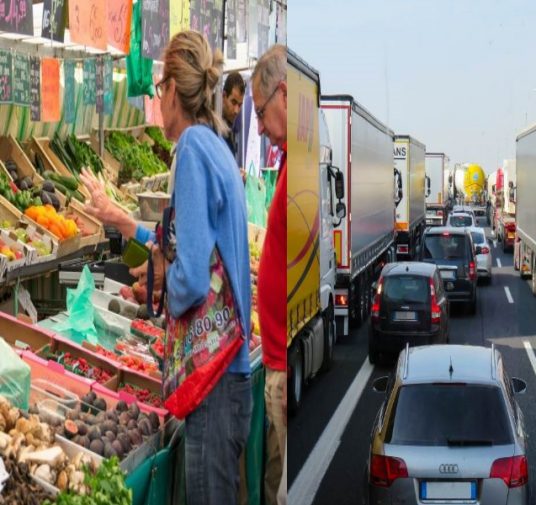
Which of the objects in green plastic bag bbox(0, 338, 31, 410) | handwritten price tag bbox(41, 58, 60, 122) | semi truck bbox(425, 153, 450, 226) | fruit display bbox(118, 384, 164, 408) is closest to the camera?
semi truck bbox(425, 153, 450, 226)

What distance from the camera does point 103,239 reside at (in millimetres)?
3635

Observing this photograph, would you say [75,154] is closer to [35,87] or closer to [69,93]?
[69,93]

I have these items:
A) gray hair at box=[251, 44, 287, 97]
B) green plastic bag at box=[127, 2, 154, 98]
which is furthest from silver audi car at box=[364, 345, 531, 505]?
green plastic bag at box=[127, 2, 154, 98]

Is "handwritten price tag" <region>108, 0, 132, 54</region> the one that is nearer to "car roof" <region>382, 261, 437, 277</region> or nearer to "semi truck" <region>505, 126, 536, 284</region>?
"car roof" <region>382, 261, 437, 277</region>

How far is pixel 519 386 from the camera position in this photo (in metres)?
1.85

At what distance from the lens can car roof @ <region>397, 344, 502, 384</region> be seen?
1873mm

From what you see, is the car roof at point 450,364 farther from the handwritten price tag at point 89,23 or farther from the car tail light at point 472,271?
the handwritten price tag at point 89,23

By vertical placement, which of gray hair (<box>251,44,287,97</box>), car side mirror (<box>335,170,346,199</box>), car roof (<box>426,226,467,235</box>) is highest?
gray hair (<box>251,44,287,97</box>)

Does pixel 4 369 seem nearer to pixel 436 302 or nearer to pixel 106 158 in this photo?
pixel 436 302

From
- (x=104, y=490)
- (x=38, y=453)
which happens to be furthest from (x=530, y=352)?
(x=38, y=453)

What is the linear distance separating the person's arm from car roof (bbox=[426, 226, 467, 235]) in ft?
1.42

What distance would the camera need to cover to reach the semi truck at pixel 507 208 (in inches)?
75.4

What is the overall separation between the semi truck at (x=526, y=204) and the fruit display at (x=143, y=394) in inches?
56.6

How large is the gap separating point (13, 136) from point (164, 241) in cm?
195
